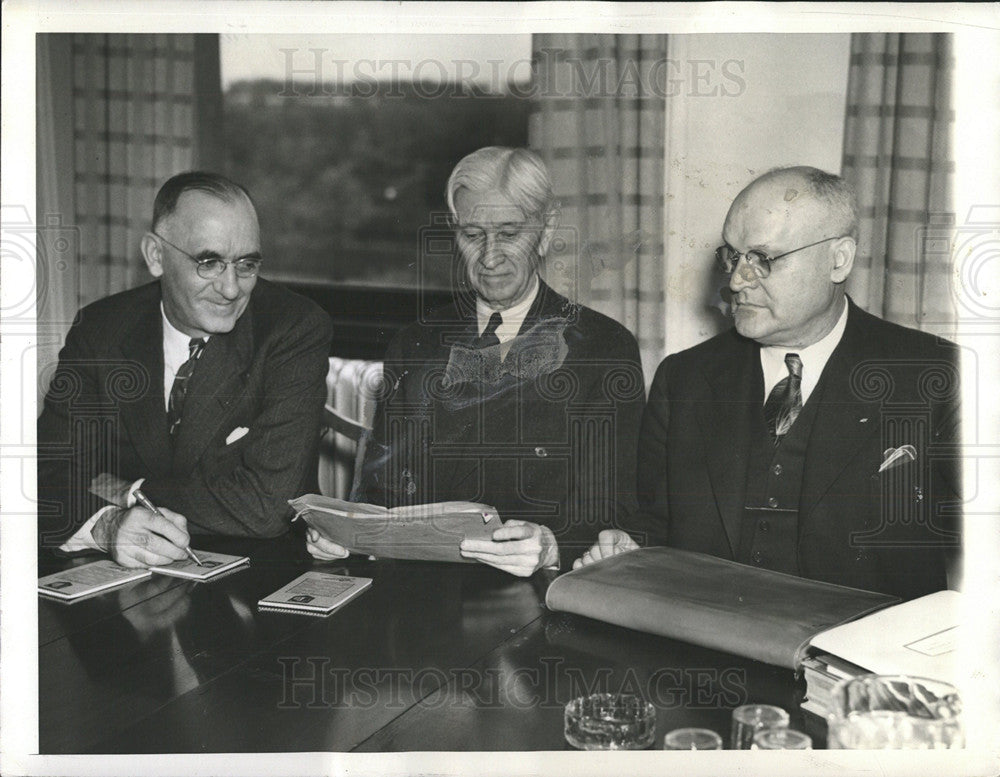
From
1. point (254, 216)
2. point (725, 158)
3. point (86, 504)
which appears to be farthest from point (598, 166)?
point (86, 504)

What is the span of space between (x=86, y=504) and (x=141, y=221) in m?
0.74

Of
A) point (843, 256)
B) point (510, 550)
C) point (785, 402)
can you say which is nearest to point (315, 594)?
point (510, 550)

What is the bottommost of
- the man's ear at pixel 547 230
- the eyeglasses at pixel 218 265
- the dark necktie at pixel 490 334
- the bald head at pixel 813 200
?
the dark necktie at pixel 490 334

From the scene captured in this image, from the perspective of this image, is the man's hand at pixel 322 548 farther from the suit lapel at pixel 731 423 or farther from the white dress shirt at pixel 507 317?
the suit lapel at pixel 731 423

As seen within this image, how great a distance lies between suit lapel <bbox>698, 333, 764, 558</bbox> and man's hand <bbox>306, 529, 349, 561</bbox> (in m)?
0.95

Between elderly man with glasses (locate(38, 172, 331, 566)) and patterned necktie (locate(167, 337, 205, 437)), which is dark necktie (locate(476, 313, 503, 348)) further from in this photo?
patterned necktie (locate(167, 337, 205, 437))

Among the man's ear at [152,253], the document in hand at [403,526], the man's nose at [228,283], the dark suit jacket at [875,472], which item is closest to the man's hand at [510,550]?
the document in hand at [403,526]

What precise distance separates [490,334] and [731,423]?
66cm

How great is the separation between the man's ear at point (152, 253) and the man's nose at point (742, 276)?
4.85ft

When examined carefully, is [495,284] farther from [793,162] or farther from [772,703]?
[772,703]

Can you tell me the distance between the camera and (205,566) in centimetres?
240

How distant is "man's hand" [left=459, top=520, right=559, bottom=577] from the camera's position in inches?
93.9

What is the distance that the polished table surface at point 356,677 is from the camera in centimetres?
188

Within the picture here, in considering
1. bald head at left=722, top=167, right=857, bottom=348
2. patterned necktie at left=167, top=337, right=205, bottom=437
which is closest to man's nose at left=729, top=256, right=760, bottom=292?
bald head at left=722, top=167, right=857, bottom=348
